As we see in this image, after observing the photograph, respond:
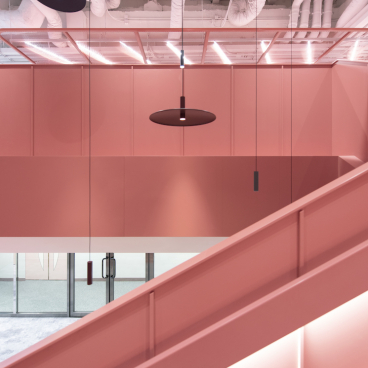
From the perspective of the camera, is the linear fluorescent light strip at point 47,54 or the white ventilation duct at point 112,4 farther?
the linear fluorescent light strip at point 47,54

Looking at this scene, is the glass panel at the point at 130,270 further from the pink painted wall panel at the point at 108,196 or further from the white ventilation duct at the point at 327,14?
the white ventilation duct at the point at 327,14

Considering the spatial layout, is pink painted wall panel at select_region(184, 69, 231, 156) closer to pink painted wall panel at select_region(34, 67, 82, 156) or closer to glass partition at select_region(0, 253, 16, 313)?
pink painted wall panel at select_region(34, 67, 82, 156)

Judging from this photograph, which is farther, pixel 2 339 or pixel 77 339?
pixel 2 339

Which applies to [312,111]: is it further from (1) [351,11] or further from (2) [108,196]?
(2) [108,196]

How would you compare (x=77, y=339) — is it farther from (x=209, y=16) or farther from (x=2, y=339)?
(x=2, y=339)

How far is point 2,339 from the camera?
21.1ft

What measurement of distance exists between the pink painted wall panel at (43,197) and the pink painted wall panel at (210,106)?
2295 mm

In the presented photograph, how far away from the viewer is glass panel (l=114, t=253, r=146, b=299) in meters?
7.69

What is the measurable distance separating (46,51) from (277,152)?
192 inches

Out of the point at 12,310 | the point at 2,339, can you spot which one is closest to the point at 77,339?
the point at 2,339

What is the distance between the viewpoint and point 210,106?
18.4 feet

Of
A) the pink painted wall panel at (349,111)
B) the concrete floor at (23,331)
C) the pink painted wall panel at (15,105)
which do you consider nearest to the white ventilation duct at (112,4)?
the pink painted wall panel at (15,105)

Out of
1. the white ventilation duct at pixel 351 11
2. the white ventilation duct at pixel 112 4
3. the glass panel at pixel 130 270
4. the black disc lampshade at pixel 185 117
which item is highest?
the white ventilation duct at pixel 112 4

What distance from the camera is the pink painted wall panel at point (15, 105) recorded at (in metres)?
5.57
